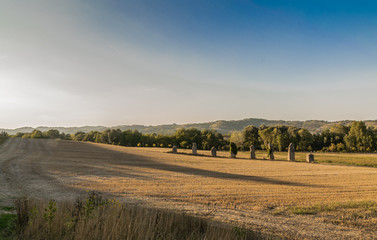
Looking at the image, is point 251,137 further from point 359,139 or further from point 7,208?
point 7,208

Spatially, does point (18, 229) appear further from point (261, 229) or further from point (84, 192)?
point (261, 229)

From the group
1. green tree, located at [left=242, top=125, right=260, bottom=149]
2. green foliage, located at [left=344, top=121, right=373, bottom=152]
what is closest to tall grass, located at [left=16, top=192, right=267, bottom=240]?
green tree, located at [left=242, top=125, right=260, bottom=149]

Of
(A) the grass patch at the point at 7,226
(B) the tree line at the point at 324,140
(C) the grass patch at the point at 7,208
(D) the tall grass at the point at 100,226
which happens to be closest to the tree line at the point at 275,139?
(B) the tree line at the point at 324,140

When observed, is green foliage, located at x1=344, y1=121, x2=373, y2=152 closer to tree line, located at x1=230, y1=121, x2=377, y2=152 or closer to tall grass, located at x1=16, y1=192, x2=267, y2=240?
tree line, located at x1=230, y1=121, x2=377, y2=152

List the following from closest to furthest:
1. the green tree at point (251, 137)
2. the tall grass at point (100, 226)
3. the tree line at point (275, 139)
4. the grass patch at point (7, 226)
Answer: the tall grass at point (100, 226), the grass patch at point (7, 226), the tree line at point (275, 139), the green tree at point (251, 137)

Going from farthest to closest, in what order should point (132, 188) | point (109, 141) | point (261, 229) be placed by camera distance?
1. point (109, 141)
2. point (132, 188)
3. point (261, 229)

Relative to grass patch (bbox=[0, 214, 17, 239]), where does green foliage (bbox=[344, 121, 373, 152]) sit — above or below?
above

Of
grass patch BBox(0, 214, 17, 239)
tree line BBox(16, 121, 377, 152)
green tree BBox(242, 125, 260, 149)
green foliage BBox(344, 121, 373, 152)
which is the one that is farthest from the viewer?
green tree BBox(242, 125, 260, 149)

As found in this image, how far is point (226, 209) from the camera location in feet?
28.6

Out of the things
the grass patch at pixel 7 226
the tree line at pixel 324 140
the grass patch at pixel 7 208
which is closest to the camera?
the grass patch at pixel 7 226

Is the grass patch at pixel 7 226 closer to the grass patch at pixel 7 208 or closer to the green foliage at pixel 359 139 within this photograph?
the grass patch at pixel 7 208

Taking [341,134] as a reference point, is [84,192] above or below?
below

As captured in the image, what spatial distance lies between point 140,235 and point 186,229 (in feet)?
4.97

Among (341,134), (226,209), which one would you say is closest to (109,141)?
(226,209)
